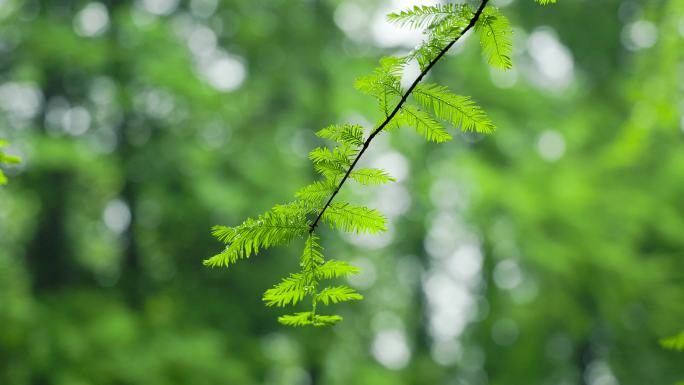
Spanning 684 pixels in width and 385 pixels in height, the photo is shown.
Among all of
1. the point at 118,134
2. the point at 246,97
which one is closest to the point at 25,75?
the point at 118,134

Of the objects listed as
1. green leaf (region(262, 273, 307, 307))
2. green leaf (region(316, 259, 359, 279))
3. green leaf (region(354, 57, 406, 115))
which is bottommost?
green leaf (region(262, 273, 307, 307))

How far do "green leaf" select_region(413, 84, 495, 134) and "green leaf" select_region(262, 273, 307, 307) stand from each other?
1.22 ft

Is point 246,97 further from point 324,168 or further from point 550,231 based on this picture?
point 324,168

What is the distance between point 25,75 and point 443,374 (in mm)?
5570

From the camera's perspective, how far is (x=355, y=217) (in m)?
1.10

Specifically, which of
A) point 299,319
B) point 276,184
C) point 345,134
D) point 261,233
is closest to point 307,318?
point 299,319

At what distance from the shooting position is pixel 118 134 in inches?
248

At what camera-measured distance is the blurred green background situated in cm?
516

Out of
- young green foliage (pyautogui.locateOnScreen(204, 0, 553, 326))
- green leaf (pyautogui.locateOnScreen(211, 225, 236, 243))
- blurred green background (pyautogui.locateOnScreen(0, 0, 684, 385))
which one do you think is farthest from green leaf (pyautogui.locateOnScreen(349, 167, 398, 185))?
blurred green background (pyautogui.locateOnScreen(0, 0, 684, 385))

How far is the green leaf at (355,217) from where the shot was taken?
3.57ft

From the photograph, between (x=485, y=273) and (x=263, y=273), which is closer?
(x=263, y=273)

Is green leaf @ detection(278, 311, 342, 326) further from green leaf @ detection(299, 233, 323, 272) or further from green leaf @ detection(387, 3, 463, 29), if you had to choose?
green leaf @ detection(387, 3, 463, 29)

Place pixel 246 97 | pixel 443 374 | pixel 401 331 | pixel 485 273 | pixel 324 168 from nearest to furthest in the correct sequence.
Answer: pixel 324 168
pixel 246 97
pixel 443 374
pixel 485 273
pixel 401 331

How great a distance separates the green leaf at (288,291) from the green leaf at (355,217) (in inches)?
4.7
